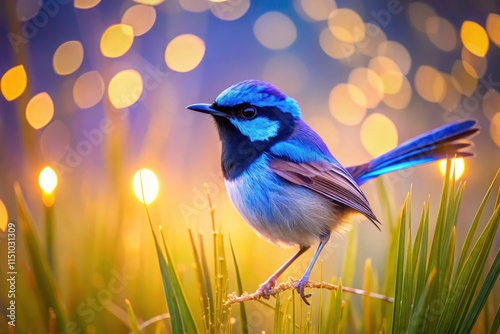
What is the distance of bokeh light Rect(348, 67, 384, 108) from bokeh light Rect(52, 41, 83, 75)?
1.10 m

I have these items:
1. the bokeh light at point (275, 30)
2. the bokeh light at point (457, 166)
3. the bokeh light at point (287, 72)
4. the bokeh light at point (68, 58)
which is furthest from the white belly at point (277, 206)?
the bokeh light at point (68, 58)

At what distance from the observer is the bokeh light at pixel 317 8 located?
219 centimetres

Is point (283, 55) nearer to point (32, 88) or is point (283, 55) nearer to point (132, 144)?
point (132, 144)

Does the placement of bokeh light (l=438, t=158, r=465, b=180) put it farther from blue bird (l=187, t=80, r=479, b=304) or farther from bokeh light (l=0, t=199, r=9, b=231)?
bokeh light (l=0, t=199, r=9, b=231)

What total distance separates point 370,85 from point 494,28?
533 millimetres

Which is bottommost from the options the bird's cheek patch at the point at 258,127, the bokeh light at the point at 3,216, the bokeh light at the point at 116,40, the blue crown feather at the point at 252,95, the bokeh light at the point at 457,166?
the bokeh light at the point at 3,216

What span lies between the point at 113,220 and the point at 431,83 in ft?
4.50

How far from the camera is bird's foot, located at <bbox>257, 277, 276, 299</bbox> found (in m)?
1.53

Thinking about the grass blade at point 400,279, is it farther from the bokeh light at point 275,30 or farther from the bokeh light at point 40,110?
the bokeh light at point 40,110

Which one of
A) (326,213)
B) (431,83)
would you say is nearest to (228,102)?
(326,213)

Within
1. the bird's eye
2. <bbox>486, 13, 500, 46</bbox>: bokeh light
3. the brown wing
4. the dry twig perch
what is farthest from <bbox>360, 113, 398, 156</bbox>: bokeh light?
the dry twig perch

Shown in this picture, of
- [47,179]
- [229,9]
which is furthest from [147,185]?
[229,9]

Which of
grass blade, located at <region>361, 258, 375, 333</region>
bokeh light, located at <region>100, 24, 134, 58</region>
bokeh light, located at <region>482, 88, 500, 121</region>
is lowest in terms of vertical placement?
grass blade, located at <region>361, 258, 375, 333</region>

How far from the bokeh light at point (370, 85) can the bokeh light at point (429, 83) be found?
0.16 metres
